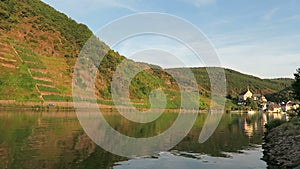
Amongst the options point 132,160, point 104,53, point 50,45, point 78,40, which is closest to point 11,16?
point 50,45

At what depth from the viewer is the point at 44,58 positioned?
377ft

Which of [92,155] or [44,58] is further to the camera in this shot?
[44,58]

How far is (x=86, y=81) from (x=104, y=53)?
36626 millimetres

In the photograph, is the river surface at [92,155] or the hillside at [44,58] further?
the hillside at [44,58]

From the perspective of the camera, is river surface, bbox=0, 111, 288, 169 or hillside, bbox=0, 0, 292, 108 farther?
hillside, bbox=0, 0, 292, 108

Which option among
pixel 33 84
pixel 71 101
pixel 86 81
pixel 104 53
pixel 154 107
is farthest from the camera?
pixel 104 53

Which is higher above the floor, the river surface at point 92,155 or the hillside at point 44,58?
the hillside at point 44,58

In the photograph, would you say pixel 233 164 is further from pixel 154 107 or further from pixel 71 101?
pixel 154 107

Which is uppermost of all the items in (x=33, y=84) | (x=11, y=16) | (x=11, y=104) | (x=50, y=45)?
(x=11, y=16)

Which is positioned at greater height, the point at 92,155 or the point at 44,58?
the point at 44,58

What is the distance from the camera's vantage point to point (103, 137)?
3956 cm

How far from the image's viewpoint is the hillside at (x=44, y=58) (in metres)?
91.3

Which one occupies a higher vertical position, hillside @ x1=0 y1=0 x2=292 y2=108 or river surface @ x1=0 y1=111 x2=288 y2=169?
hillside @ x1=0 y1=0 x2=292 y2=108

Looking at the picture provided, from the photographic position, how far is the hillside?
300 feet
